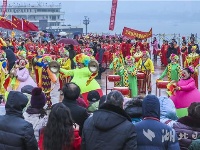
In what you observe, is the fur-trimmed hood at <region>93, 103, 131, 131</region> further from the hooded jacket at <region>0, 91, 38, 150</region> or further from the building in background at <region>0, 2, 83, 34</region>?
the building in background at <region>0, 2, 83, 34</region>

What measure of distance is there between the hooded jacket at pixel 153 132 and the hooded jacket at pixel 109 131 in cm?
12

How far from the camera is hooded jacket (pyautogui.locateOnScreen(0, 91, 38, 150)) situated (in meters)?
4.88

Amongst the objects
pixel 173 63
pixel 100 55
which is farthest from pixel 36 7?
pixel 173 63

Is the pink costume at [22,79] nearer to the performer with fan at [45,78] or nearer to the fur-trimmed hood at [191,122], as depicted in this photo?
the performer with fan at [45,78]

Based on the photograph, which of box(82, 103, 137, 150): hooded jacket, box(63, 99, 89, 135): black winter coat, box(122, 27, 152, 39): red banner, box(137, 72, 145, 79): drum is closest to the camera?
box(82, 103, 137, 150): hooded jacket

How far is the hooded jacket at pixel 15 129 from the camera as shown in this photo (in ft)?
16.0

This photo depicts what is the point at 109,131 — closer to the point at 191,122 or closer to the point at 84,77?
the point at 191,122

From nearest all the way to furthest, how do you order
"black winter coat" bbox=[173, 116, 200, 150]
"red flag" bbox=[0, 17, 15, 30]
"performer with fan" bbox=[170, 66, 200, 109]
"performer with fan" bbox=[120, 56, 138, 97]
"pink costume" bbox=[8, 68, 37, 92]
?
"black winter coat" bbox=[173, 116, 200, 150] < "performer with fan" bbox=[170, 66, 200, 109] < "pink costume" bbox=[8, 68, 37, 92] < "performer with fan" bbox=[120, 56, 138, 97] < "red flag" bbox=[0, 17, 15, 30]

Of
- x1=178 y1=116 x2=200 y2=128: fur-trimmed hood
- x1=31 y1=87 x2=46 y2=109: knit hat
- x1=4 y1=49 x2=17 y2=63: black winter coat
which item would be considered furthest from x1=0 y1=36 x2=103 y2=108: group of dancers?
x1=178 y1=116 x2=200 y2=128: fur-trimmed hood

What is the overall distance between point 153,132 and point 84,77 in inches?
179

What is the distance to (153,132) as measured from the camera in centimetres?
469

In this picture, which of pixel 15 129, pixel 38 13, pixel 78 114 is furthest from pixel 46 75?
pixel 38 13

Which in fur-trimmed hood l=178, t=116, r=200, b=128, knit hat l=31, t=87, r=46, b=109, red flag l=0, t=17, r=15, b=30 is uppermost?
red flag l=0, t=17, r=15, b=30

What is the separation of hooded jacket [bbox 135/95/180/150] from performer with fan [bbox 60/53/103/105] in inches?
164
